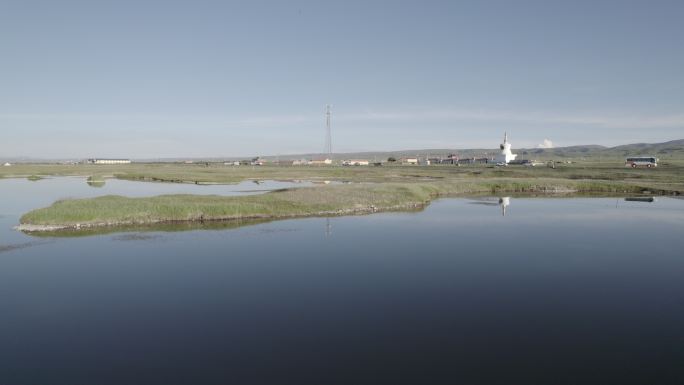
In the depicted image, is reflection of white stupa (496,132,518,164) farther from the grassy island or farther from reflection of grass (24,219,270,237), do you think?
reflection of grass (24,219,270,237)

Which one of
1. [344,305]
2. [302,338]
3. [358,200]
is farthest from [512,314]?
[358,200]

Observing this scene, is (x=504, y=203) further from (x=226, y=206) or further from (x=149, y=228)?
(x=149, y=228)

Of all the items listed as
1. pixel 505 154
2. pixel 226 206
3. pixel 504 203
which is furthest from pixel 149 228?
pixel 505 154

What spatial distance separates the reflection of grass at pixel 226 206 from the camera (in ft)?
122

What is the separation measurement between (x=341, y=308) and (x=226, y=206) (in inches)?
1040

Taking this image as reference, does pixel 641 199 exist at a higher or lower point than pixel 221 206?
lower

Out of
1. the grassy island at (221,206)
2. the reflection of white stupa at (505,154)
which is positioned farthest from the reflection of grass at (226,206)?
the reflection of white stupa at (505,154)

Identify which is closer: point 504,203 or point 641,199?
point 504,203

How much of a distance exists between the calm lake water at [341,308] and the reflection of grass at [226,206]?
14.2ft

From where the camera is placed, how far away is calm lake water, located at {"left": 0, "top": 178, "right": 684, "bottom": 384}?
14.2m

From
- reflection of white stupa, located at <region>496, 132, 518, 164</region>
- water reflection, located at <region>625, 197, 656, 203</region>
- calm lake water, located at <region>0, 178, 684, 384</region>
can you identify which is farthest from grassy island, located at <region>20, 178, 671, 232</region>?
reflection of white stupa, located at <region>496, 132, 518, 164</region>

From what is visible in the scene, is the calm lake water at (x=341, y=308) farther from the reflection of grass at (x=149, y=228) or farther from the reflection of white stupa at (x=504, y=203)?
the reflection of white stupa at (x=504, y=203)

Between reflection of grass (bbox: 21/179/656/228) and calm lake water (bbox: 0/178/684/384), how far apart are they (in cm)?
432

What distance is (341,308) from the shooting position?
19281mm
